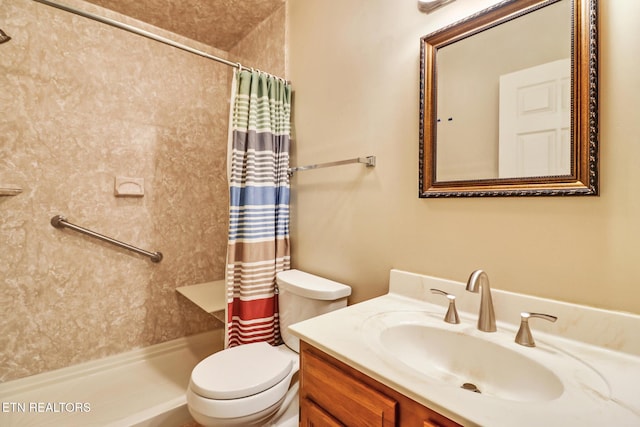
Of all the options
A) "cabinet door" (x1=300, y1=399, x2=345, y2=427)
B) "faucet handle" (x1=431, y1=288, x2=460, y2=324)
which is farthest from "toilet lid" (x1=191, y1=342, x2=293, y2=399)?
"faucet handle" (x1=431, y1=288, x2=460, y2=324)

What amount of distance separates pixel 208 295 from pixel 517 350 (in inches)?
68.7

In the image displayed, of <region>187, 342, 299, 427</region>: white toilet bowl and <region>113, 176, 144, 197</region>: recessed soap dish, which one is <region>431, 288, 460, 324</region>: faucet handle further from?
<region>113, 176, 144, 197</region>: recessed soap dish

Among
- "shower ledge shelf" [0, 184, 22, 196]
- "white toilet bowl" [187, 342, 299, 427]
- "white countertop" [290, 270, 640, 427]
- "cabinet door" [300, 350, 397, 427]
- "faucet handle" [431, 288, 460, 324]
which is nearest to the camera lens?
"white countertop" [290, 270, 640, 427]

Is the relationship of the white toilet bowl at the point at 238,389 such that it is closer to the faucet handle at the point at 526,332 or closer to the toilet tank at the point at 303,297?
the toilet tank at the point at 303,297

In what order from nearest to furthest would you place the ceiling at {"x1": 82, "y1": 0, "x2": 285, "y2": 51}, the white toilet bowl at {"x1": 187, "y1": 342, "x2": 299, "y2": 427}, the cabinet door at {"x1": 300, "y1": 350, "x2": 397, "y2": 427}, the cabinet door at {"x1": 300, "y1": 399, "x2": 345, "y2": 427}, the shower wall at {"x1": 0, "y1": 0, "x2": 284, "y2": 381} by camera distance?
the cabinet door at {"x1": 300, "y1": 350, "x2": 397, "y2": 427}
the cabinet door at {"x1": 300, "y1": 399, "x2": 345, "y2": 427}
the white toilet bowl at {"x1": 187, "y1": 342, "x2": 299, "y2": 427}
the shower wall at {"x1": 0, "y1": 0, "x2": 284, "y2": 381}
the ceiling at {"x1": 82, "y1": 0, "x2": 285, "y2": 51}

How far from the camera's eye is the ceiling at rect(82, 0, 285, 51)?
5.77ft

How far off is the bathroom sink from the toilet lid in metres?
0.53

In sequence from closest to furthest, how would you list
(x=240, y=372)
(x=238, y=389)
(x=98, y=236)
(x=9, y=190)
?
(x=238, y=389) < (x=240, y=372) < (x=9, y=190) < (x=98, y=236)

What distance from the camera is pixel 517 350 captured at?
74 centimetres

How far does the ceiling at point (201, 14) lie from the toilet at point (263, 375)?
5.51 ft

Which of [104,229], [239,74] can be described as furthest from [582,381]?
A: [104,229]

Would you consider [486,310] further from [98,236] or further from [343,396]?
[98,236]

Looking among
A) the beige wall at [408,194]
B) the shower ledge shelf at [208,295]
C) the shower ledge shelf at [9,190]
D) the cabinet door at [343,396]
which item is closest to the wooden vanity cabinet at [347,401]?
the cabinet door at [343,396]

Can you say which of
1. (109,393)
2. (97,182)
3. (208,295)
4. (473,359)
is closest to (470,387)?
(473,359)
